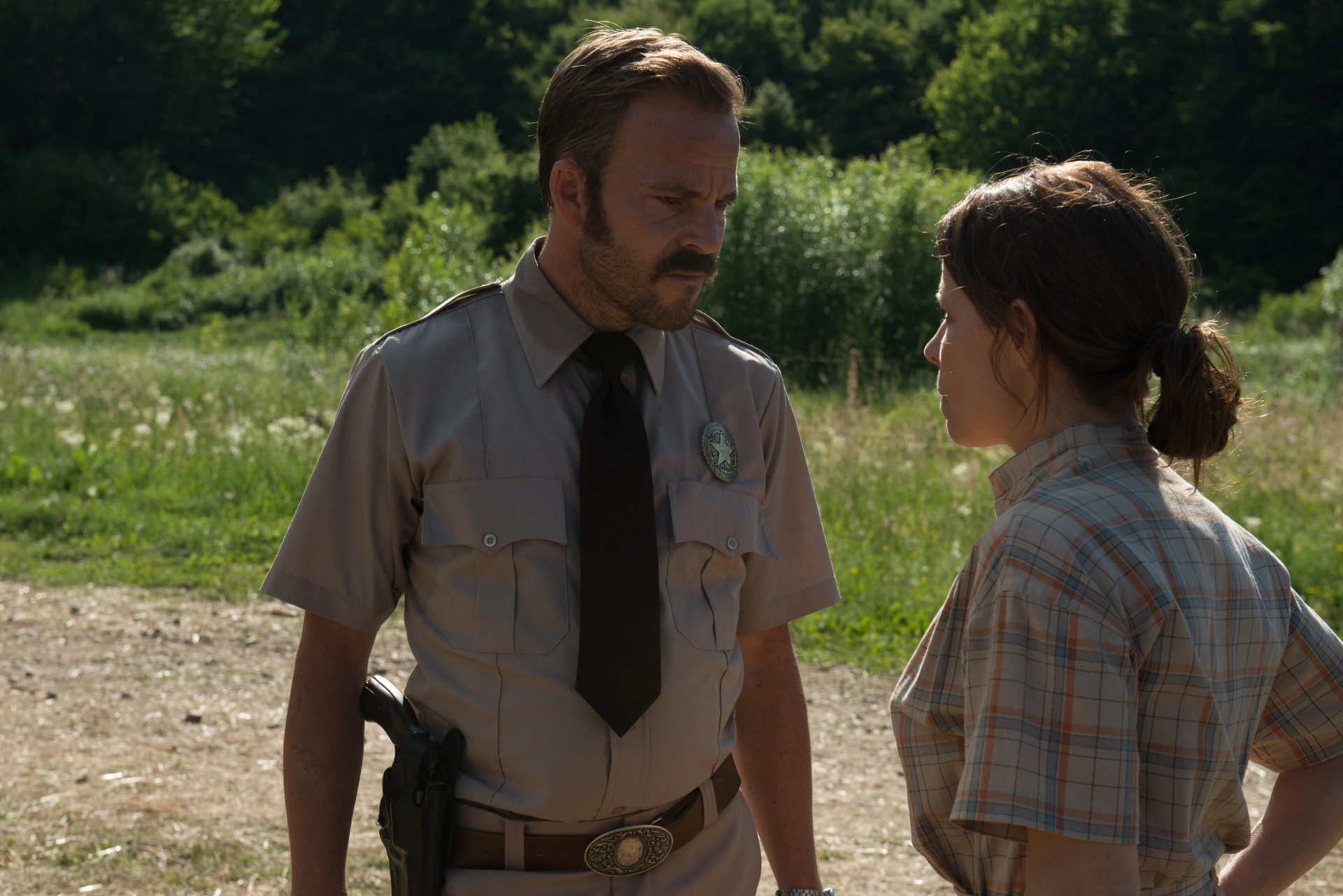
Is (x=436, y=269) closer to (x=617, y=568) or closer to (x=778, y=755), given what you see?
(x=778, y=755)

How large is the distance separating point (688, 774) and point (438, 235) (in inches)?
869

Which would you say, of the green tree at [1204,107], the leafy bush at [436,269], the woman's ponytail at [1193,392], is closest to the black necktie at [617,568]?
the woman's ponytail at [1193,392]

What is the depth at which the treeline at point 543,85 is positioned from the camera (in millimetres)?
44750

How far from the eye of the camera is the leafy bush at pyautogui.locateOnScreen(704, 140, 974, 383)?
20.3m

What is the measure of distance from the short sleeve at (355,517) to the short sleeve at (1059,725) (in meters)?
1.08

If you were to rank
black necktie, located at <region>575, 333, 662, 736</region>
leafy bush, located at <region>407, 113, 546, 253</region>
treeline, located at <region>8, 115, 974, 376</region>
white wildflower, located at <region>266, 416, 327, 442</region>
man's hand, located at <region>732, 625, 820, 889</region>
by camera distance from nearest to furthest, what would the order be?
black necktie, located at <region>575, 333, 662, 736</region>, man's hand, located at <region>732, 625, 820, 889</region>, white wildflower, located at <region>266, 416, 327, 442</region>, treeline, located at <region>8, 115, 974, 376</region>, leafy bush, located at <region>407, 113, 546, 253</region>

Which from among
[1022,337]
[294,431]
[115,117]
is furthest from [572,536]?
[115,117]

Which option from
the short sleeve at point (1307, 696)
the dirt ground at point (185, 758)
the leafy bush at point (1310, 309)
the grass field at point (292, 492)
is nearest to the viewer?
the short sleeve at point (1307, 696)

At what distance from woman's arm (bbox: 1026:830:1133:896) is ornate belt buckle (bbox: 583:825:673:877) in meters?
0.75

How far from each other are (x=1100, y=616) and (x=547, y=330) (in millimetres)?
Result: 1135

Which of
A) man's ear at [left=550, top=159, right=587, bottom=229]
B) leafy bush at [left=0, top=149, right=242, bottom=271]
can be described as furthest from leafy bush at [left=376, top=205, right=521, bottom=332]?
leafy bush at [left=0, top=149, right=242, bottom=271]

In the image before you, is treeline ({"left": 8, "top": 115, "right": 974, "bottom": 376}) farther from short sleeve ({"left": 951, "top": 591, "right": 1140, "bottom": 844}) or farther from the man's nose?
short sleeve ({"left": 951, "top": 591, "right": 1140, "bottom": 844})

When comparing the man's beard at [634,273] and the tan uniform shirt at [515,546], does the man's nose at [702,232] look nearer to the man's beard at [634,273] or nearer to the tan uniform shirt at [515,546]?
the man's beard at [634,273]

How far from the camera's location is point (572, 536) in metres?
2.09
